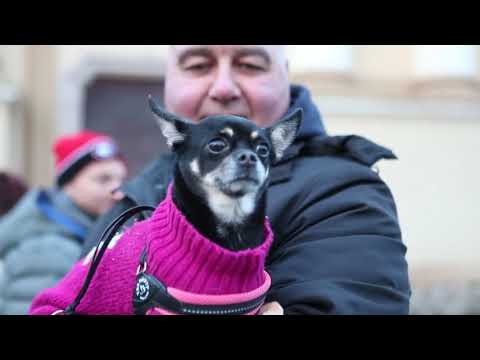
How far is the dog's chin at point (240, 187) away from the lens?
5.74 feet

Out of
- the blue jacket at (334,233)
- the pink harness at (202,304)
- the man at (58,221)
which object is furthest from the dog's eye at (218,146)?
the man at (58,221)

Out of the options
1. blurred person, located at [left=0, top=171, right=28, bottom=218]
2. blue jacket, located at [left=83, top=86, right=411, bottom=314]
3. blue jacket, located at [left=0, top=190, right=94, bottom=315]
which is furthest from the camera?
blurred person, located at [left=0, top=171, right=28, bottom=218]

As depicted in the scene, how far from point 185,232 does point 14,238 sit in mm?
2758

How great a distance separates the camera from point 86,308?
2.00 meters

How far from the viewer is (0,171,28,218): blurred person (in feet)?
17.0

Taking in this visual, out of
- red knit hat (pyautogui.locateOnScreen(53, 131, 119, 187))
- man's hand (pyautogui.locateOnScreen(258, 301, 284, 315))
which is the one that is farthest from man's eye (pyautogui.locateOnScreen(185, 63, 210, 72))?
red knit hat (pyautogui.locateOnScreen(53, 131, 119, 187))

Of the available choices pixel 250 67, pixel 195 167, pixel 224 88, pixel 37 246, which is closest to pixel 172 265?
pixel 195 167

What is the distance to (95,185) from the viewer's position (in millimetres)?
4691

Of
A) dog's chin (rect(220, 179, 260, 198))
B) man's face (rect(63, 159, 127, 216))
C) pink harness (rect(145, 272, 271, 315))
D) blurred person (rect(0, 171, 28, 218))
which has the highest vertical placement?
dog's chin (rect(220, 179, 260, 198))

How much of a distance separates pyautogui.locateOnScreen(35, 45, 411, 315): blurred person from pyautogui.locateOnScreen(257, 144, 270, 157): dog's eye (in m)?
0.36

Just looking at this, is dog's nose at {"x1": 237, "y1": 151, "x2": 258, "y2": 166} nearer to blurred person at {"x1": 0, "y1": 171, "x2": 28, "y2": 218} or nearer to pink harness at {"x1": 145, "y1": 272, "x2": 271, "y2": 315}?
pink harness at {"x1": 145, "y1": 272, "x2": 271, "y2": 315}

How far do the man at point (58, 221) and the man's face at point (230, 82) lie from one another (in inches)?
62.5
